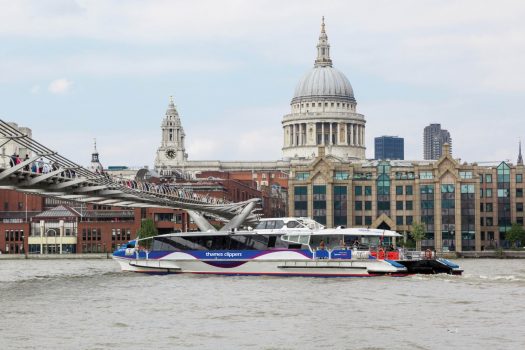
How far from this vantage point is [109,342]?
40.4 metres

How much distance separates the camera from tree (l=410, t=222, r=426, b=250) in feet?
454

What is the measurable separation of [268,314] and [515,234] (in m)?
103

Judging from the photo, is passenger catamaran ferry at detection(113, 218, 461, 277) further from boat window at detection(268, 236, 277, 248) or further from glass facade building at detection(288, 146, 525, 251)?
glass facade building at detection(288, 146, 525, 251)

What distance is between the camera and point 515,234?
14725cm

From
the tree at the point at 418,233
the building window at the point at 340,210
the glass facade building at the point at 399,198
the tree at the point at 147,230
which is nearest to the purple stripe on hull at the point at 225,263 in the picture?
the tree at the point at 147,230

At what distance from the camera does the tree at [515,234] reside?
147375mm

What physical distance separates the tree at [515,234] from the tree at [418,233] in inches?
531

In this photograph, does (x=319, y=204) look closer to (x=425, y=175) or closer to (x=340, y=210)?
(x=340, y=210)

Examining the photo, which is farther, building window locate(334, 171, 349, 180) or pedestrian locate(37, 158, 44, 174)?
building window locate(334, 171, 349, 180)

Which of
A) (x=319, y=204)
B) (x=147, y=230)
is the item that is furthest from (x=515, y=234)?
(x=147, y=230)

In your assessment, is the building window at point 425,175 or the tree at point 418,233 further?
the building window at point 425,175

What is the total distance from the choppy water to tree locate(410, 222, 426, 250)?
68159mm

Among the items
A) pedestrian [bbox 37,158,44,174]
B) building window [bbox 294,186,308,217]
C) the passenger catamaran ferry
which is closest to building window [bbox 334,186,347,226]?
building window [bbox 294,186,308,217]

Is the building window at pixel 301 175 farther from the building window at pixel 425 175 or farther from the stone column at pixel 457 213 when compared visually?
Answer: the stone column at pixel 457 213
